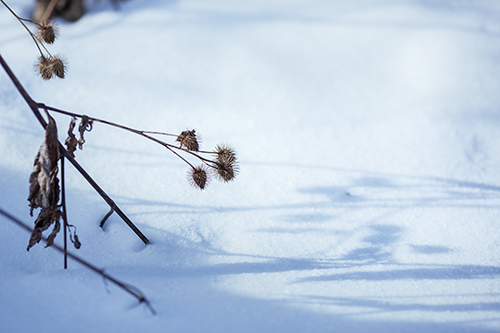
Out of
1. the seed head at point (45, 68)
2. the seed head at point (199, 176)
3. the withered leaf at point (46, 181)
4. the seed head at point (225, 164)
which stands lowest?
the withered leaf at point (46, 181)

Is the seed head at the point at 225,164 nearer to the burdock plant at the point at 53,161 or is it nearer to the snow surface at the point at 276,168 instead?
the burdock plant at the point at 53,161

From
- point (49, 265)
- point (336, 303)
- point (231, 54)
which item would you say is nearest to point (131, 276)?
point (49, 265)

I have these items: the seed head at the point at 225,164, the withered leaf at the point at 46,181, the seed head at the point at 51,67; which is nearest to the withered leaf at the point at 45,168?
the withered leaf at the point at 46,181

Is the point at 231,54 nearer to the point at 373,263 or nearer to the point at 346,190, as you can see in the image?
the point at 346,190

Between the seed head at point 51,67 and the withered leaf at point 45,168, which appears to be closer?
the withered leaf at point 45,168

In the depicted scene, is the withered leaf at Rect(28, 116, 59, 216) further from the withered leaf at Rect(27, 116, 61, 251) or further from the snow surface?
the snow surface

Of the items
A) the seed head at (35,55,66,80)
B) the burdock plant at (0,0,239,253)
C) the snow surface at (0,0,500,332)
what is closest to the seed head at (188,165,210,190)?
the burdock plant at (0,0,239,253)

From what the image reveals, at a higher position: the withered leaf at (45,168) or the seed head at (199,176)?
the seed head at (199,176)

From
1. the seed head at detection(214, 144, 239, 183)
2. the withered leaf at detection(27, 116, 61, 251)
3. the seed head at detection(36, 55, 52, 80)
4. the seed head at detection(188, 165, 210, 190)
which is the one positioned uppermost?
the seed head at detection(36, 55, 52, 80)
